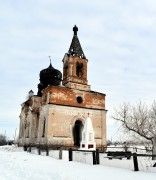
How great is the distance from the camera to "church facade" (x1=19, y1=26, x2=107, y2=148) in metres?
27.8

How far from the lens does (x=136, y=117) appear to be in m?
20.2

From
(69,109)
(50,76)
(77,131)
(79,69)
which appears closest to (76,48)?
(79,69)

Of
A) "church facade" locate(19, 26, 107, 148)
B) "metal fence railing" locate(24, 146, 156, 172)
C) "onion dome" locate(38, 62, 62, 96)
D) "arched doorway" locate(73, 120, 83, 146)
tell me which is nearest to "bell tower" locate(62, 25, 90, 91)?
"church facade" locate(19, 26, 107, 148)

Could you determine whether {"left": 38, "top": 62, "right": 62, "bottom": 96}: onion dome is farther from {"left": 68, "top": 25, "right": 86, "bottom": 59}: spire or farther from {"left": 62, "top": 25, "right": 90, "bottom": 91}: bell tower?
{"left": 68, "top": 25, "right": 86, "bottom": 59}: spire

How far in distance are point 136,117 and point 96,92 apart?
1209cm

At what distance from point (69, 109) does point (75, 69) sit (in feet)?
20.0

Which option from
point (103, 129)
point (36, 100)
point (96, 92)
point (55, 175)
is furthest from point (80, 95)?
point (55, 175)

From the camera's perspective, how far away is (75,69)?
31.8 m

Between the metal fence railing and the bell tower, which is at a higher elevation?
the bell tower

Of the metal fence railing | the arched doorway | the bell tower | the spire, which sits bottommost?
the metal fence railing

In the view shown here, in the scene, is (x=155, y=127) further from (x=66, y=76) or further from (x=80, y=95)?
(x=66, y=76)

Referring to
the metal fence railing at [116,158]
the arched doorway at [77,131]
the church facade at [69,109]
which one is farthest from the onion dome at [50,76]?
the metal fence railing at [116,158]

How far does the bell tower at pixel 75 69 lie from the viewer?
3106 cm

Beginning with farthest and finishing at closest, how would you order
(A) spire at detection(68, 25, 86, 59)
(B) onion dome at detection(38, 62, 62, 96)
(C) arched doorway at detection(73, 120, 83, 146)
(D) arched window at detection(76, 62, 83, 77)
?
(B) onion dome at detection(38, 62, 62, 96) < (A) spire at detection(68, 25, 86, 59) < (D) arched window at detection(76, 62, 83, 77) < (C) arched doorway at detection(73, 120, 83, 146)
